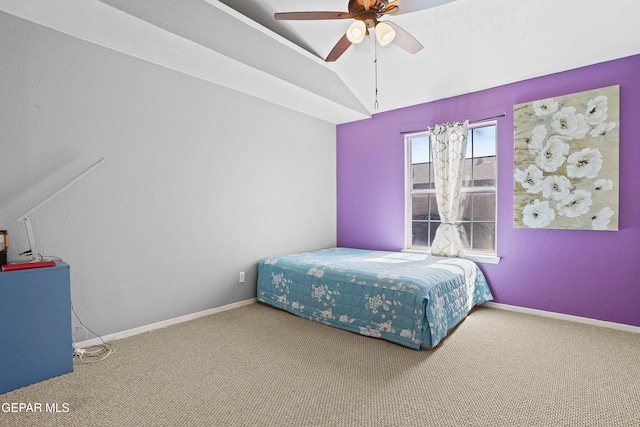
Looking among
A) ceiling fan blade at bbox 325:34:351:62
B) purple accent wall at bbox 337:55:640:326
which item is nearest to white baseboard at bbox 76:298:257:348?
purple accent wall at bbox 337:55:640:326

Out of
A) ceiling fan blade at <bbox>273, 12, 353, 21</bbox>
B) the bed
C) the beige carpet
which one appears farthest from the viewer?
the bed

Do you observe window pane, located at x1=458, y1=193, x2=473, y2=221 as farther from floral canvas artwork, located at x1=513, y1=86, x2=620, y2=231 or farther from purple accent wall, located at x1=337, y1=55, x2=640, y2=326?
floral canvas artwork, located at x1=513, y1=86, x2=620, y2=231

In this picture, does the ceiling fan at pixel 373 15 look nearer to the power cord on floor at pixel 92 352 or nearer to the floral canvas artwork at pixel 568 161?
the floral canvas artwork at pixel 568 161

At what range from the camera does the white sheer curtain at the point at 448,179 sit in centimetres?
341

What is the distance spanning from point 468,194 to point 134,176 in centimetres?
331

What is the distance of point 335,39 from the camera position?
301 cm

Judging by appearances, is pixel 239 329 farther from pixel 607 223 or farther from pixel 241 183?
pixel 607 223

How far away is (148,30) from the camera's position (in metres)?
2.20

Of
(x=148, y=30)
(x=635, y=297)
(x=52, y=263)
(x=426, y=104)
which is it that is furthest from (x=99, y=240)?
(x=635, y=297)

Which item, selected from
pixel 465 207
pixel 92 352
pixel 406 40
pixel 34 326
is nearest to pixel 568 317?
pixel 465 207

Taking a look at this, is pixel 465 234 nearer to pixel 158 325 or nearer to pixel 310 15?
pixel 310 15
